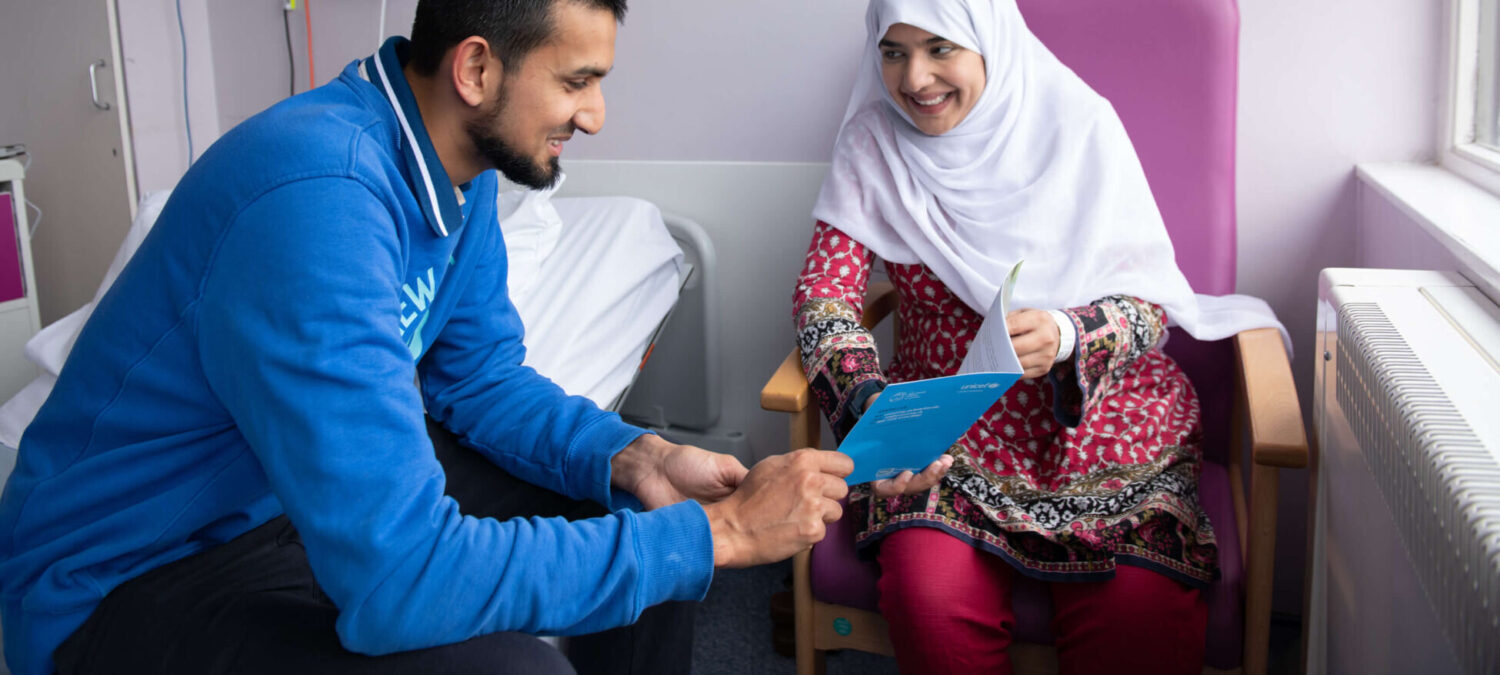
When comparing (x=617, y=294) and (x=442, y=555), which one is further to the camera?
(x=617, y=294)

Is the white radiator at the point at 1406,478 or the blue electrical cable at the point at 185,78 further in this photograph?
the blue electrical cable at the point at 185,78

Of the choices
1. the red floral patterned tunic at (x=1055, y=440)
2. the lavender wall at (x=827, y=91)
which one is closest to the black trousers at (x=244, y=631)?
the red floral patterned tunic at (x=1055, y=440)

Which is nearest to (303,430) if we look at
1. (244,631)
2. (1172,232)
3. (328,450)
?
(328,450)

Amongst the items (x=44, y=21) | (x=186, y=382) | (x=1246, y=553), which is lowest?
(x=1246, y=553)

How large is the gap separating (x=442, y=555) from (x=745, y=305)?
141 centimetres

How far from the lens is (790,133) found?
2133mm

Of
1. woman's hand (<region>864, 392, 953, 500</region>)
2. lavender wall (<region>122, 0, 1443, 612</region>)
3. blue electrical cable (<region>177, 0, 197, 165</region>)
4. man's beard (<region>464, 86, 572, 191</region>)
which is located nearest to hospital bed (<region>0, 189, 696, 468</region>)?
lavender wall (<region>122, 0, 1443, 612</region>)

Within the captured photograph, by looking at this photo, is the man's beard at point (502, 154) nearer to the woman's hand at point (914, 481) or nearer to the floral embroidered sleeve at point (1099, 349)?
the woman's hand at point (914, 481)

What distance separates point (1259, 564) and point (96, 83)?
8.84ft

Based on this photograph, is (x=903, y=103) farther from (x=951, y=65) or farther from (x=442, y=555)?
(x=442, y=555)

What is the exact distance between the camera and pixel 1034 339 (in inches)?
52.5

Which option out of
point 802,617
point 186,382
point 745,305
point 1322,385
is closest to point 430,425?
point 186,382

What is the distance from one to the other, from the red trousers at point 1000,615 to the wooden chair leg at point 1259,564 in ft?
0.19

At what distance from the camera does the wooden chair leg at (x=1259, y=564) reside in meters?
1.19
